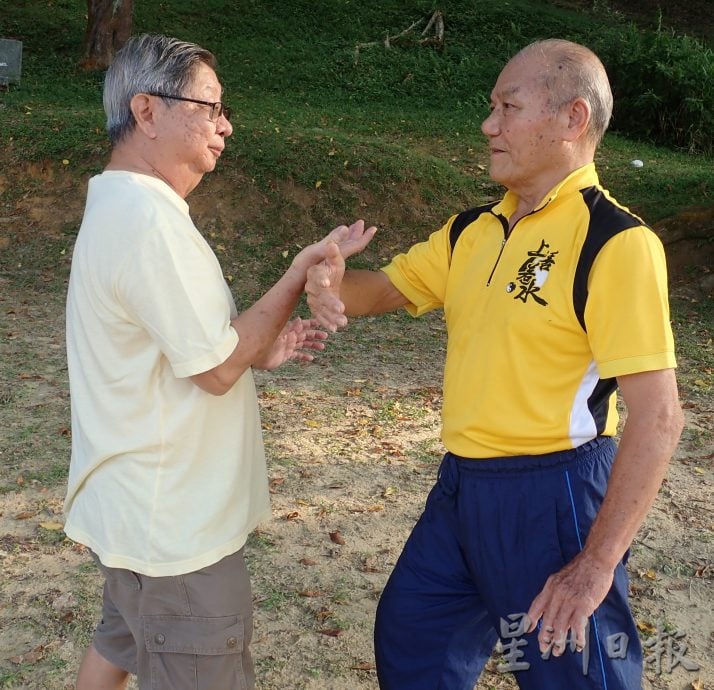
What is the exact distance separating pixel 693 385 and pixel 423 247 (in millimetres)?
4923

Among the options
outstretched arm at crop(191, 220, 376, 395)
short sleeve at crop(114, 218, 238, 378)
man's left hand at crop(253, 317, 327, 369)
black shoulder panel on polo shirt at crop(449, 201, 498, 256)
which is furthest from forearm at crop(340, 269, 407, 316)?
short sleeve at crop(114, 218, 238, 378)

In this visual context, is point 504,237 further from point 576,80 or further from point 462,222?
point 576,80

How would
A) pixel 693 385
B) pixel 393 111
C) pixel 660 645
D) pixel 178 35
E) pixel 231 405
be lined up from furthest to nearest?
pixel 178 35
pixel 393 111
pixel 693 385
pixel 660 645
pixel 231 405

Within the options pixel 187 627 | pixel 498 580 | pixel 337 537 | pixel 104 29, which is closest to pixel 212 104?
pixel 187 627

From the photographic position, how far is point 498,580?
233cm

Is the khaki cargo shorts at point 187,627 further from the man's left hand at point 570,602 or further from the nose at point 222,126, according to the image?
the nose at point 222,126

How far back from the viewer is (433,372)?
7199mm

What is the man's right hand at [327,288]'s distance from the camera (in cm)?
238

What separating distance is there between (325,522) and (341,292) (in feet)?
6.86

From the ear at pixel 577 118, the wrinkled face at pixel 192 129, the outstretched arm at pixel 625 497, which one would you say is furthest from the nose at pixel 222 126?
the outstretched arm at pixel 625 497

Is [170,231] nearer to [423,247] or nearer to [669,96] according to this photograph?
[423,247]

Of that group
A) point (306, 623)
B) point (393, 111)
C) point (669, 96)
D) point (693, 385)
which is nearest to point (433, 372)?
point (693, 385)

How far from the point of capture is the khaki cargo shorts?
7.22ft

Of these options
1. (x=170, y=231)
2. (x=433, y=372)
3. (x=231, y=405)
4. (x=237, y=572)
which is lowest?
(x=433, y=372)
